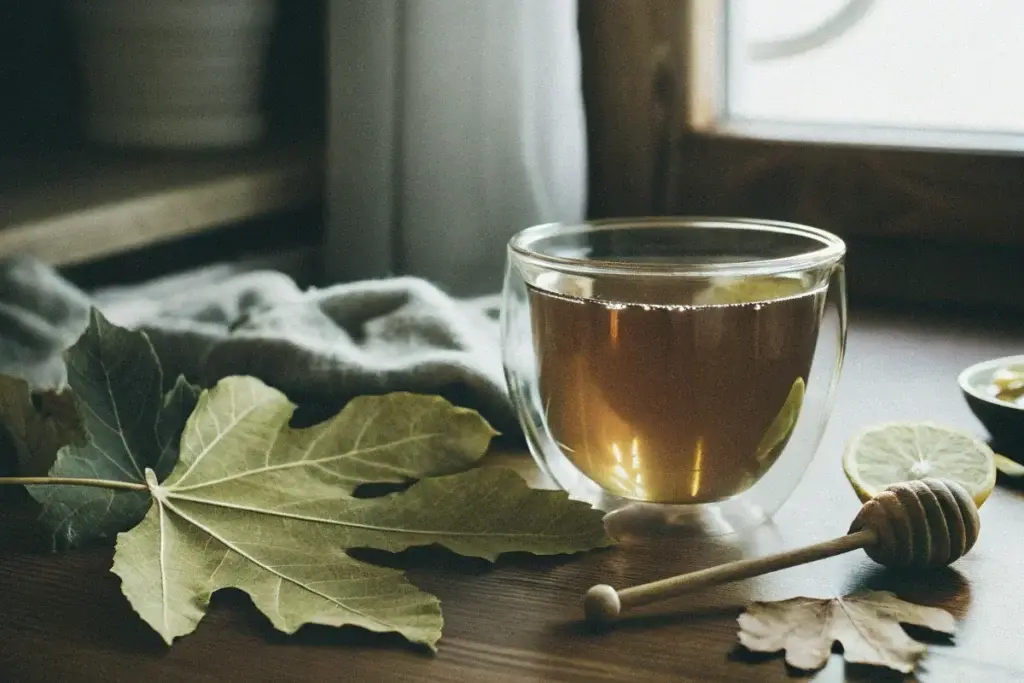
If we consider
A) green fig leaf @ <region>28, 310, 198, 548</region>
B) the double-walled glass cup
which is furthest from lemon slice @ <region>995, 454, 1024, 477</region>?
green fig leaf @ <region>28, 310, 198, 548</region>

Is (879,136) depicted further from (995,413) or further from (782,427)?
(782,427)

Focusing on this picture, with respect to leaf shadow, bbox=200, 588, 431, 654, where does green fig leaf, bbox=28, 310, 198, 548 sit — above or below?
above

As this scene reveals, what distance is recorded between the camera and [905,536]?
1.74ft

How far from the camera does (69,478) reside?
0.57 meters

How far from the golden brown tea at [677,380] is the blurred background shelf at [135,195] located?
53 centimetres

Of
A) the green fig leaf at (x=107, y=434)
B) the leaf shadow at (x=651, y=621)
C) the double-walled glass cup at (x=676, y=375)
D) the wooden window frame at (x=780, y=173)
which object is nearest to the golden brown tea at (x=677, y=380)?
the double-walled glass cup at (x=676, y=375)

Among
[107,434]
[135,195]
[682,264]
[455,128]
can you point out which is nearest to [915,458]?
[682,264]

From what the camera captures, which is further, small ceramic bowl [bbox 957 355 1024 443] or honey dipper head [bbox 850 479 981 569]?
small ceramic bowl [bbox 957 355 1024 443]

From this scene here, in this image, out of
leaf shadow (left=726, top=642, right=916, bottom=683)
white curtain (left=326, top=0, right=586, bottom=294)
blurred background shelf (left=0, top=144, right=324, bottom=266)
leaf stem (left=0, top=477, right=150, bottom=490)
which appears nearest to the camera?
leaf shadow (left=726, top=642, right=916, bottom=683)

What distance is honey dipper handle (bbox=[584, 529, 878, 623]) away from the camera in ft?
1.63

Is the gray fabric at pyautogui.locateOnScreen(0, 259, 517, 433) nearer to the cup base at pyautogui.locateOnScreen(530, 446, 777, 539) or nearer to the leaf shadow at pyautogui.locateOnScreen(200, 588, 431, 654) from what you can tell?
the cup base at pyautogui.locateOnScreen(530, 446, 777, 539)

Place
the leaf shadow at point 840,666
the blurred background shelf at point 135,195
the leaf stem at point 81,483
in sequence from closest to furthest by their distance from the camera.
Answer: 1. the leaf shadow at point 840,666
2. the leaf stem at point 81,483
3. the blurred background shelf at point 135,195

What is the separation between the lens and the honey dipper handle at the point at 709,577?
496mm

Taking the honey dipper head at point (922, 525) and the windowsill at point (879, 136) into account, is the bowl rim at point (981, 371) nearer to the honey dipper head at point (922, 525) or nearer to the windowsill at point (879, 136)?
the honey dipper head at point (922, 525)
